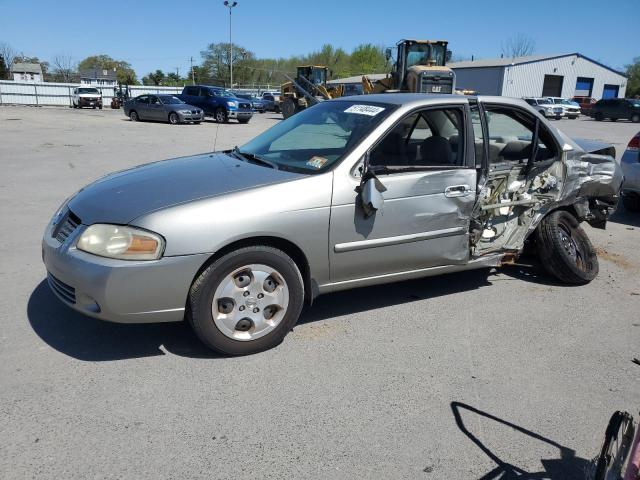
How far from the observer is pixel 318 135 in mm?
4336

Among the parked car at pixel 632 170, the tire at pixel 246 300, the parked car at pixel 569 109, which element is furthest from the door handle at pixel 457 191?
the parked car at pixel 569 109

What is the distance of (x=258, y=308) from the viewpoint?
3457mm

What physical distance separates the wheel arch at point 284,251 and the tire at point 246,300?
0.05m

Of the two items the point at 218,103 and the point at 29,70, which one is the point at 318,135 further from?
the point at 29,70

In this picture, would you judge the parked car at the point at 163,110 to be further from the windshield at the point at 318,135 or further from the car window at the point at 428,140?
the car window at the point at 428,140

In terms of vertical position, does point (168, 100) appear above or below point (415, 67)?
below

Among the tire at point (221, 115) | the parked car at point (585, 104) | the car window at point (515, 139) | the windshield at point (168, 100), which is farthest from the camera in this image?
the parked car at point (585, 104)

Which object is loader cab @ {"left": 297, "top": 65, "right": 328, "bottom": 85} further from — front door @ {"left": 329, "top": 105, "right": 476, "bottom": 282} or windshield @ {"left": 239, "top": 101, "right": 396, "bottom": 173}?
front door @ {"left": 329, "top": 105, "right": 476, "bottom": 282}

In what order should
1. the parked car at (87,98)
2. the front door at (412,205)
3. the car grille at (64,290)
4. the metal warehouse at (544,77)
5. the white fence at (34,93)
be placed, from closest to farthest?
the car grille at (64,290), the front door at (412,205), the parked car at (87,98), the white fence at (34,93), the metal warehouse at (544,77)

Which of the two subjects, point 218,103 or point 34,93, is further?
point 34,93

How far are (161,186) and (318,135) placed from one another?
138 cm

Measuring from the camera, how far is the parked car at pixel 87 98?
128ft

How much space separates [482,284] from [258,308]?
A: 8.09 ft

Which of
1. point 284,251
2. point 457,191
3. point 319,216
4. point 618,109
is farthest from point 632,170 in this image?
point 618,109
